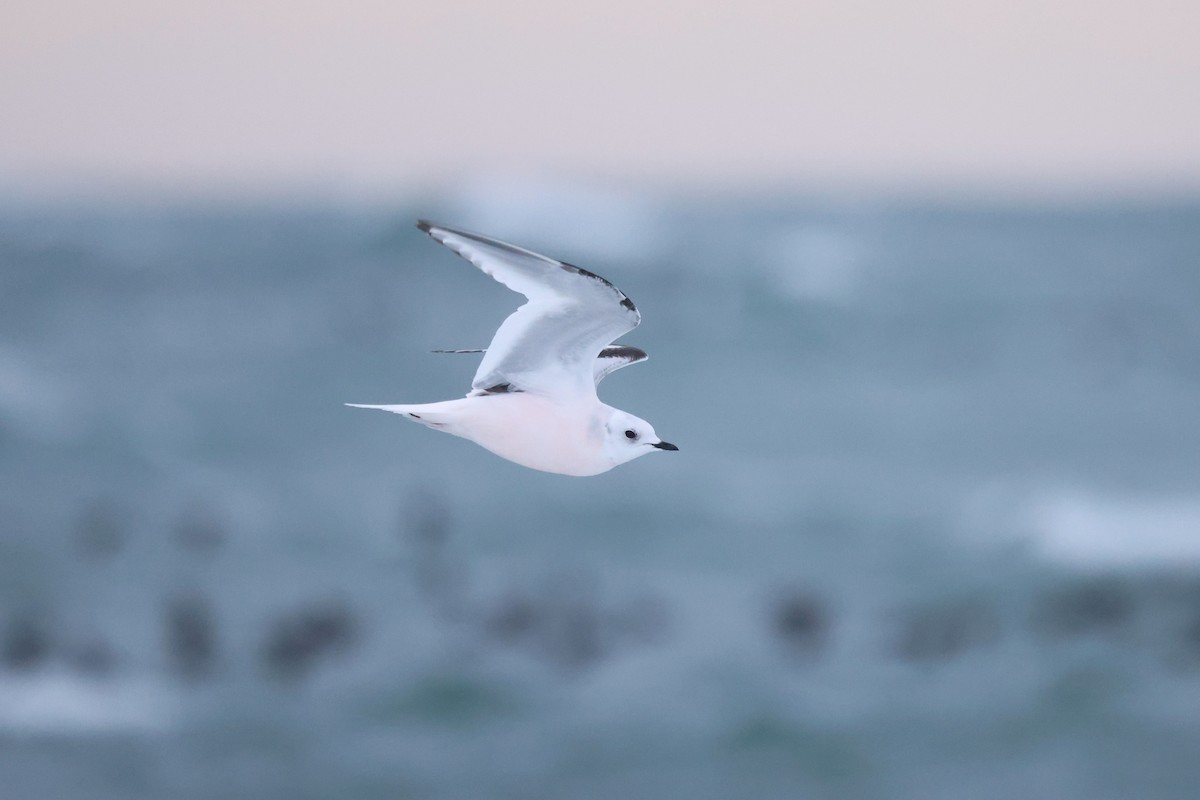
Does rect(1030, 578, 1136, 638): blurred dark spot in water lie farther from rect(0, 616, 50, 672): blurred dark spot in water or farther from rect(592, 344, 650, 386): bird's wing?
rect(592, 344, 650, 386): bird's wing

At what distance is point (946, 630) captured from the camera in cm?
2014

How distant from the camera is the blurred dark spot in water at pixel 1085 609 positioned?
19906mm

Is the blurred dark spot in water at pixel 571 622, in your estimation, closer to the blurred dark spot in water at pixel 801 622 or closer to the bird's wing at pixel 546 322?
the blurred dark spot in water at pixel 801 622

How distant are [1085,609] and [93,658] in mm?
12719

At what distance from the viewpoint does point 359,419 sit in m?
27.8

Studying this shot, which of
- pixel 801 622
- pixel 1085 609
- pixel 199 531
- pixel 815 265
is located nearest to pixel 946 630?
pixel 801 622

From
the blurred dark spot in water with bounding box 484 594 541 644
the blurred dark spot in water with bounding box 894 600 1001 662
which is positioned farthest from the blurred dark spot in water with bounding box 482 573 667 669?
the blurred dark spot in water with bounding box 894 600 1001 662

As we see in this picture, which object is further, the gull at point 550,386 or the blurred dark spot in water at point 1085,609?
the blurred dark spot in water at point 1085,609

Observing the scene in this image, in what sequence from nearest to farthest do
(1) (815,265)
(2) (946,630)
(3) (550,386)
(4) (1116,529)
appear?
(3) (550,386) < (2) (946,630) < (4) (1116,529) < (1) (815,265)

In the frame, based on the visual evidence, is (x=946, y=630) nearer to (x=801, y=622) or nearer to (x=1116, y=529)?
(x=801, y=622)

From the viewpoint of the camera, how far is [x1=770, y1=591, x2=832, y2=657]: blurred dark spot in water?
19609 millimetres

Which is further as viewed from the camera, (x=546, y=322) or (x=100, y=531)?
(x=100, y=531)

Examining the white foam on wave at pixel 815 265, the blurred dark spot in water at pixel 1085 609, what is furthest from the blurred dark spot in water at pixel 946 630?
the white foam on wave at pixel 815 265

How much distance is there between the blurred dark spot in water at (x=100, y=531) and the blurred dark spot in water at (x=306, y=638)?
4.12m
